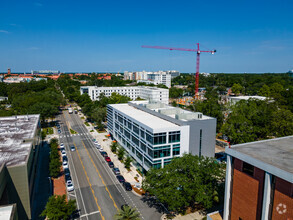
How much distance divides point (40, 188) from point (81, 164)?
11712 mm

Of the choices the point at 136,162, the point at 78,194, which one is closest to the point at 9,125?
the point at 78,194

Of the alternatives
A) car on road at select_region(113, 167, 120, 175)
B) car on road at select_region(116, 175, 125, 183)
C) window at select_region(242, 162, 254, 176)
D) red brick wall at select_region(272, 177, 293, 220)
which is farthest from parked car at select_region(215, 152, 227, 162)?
red brick wall at select_region(272, 177, 293, 220)

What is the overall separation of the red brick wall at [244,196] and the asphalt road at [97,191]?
12.6 meters

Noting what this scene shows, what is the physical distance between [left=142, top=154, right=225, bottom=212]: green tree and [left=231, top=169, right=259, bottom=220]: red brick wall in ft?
18.6

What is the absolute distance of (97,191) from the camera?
36531mm

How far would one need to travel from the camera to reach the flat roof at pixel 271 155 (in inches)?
663

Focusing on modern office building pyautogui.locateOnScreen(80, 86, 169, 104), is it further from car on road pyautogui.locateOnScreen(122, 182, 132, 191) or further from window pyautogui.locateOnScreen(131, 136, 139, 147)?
car on road pyautogui.locateOnScreen(122, 182, 132, 191)

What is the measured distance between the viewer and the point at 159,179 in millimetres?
30172

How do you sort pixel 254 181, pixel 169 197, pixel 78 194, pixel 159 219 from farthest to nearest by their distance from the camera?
1. pixel 78 194
2. pixel 159 219
3. pixel 169 197
4. pixel 254 181

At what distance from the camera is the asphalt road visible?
102ft

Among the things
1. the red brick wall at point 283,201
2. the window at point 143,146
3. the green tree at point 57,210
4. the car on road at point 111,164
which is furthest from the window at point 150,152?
the red brick wall at point 283,201

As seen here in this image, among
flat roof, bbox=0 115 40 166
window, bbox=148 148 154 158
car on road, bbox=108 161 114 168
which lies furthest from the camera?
car on road, bbox=108 161 114 168

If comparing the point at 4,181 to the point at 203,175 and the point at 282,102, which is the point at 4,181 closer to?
the point at 203,175

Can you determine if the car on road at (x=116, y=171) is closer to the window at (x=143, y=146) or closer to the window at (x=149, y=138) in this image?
the window at (x=143, y=146)
